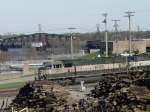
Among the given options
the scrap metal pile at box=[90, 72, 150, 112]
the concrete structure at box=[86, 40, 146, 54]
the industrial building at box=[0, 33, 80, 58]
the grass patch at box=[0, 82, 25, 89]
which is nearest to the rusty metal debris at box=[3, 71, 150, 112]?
the scrap metal pile at box=[90, 72, 150, 112]

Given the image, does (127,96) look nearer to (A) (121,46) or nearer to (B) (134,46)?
(B) (134,46)

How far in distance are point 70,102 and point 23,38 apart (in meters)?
100

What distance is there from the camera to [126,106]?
2438cm

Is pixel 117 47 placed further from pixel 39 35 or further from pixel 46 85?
pixel 46 85

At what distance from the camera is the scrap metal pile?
948 inches

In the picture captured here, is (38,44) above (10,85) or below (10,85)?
above

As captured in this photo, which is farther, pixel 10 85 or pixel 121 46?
pixel 121 46

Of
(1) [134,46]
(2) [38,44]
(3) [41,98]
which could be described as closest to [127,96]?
(3) [41,98]

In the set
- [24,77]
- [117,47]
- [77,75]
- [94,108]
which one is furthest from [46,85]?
[117,47]

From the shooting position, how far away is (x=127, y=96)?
2509 centimetres

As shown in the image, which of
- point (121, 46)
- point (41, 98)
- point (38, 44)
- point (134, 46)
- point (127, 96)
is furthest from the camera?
point (38, 44)

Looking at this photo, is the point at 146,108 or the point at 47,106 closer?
the point at 146,108

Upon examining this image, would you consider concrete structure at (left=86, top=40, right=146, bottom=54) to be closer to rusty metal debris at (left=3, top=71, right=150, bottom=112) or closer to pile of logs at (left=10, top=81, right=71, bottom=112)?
pile of logs at (left=10, top=81, right=71, bottom=112)

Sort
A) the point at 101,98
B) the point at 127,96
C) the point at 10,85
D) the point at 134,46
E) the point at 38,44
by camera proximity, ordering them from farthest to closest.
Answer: the point at 38,44, the point at 134,46, the point at 10,85, the point at 101,98, the point at 127,96
